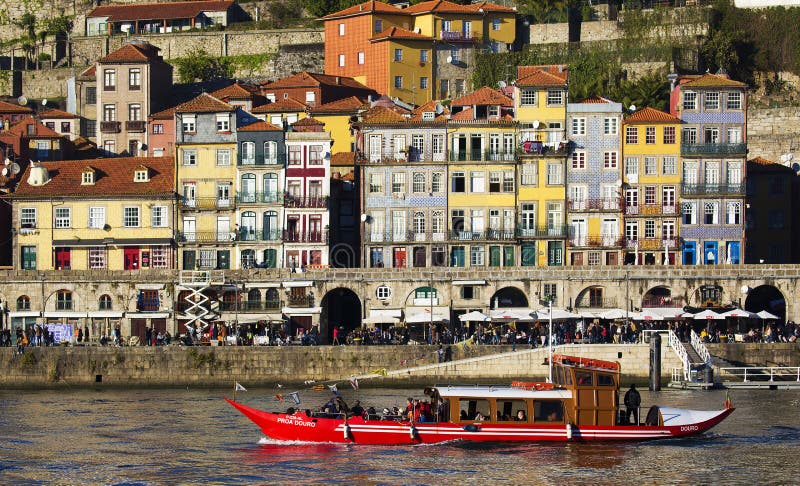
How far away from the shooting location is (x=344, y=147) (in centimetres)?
10700

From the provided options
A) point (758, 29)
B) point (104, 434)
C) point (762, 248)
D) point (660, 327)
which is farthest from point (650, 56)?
point (104, 434)

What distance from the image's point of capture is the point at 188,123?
9662 cm

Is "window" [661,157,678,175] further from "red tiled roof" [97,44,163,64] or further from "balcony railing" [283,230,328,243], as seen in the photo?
"red tiled roof" [97,44,163,64]

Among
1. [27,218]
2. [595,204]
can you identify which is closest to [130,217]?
[27,218]

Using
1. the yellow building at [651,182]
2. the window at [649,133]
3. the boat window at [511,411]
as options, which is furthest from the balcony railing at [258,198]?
the boat window at [511,411]

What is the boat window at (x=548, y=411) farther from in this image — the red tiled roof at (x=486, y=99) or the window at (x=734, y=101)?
the window at (x=734, y=101)

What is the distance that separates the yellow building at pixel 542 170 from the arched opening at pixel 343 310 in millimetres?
8806

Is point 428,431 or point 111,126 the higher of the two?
point 111,126

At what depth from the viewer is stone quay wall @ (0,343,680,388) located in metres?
82.1

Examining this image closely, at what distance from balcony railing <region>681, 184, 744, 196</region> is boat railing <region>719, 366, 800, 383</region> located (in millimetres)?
15045

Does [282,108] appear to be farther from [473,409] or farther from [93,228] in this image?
[473,409]

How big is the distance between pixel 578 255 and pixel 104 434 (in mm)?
34837

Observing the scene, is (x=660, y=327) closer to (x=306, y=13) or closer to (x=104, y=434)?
(x=104, y=434)

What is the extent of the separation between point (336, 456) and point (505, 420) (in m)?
6.00
